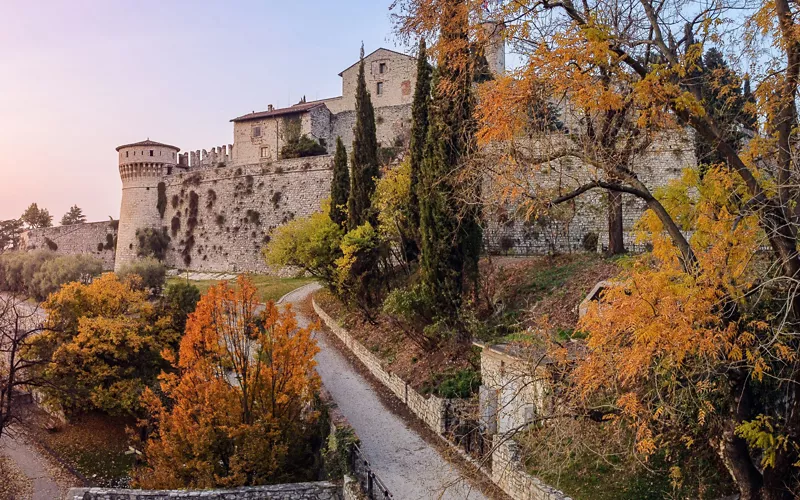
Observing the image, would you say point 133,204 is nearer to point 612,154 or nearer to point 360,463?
point 360,463

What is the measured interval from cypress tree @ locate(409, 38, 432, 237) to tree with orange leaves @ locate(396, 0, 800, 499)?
9.78 metres

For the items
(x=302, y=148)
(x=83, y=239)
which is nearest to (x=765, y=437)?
(x=302, y=148)

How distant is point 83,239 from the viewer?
5041cm

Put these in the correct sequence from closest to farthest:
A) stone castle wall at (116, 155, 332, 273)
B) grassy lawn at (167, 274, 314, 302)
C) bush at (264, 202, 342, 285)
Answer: bush at (264, 202, 342, 285) < grassy lawn at (167, 274, 314, 302) < stone castle wall at (116, 155, 332, 273)

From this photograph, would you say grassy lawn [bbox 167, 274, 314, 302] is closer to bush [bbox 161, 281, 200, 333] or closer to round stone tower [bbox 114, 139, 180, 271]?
bush [bbox 161, 281, 200, 333]

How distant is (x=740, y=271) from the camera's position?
623 cm

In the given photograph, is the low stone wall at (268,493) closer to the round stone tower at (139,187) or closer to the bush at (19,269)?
the bush at (19,269)

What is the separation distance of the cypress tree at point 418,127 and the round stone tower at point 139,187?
104 feet

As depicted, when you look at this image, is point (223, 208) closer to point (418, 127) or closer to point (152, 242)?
point (152, 242)

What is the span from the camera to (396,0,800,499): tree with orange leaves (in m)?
6.35

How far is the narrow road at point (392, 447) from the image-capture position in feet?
35.5

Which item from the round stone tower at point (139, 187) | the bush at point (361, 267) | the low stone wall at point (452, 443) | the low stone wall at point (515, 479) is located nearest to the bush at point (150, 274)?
the round stone tower at point (139, 187)

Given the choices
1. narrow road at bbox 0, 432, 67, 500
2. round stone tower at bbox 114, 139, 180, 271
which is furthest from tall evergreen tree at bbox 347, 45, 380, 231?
round stone tower at bbox 114, 139, 180, 271

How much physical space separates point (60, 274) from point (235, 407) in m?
28.0
